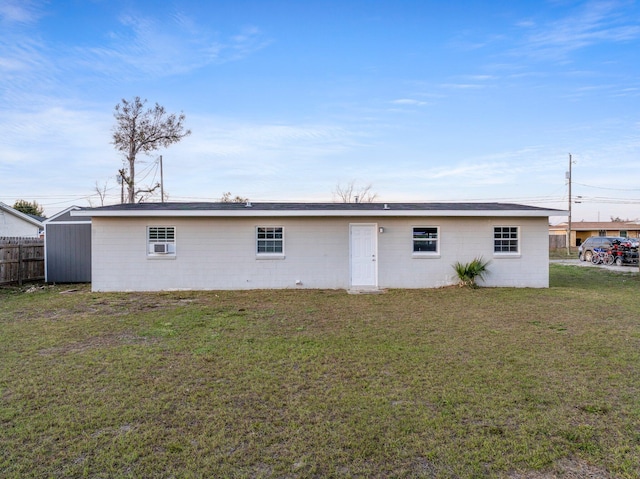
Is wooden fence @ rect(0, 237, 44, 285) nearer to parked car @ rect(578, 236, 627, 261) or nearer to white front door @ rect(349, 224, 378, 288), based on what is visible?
white front door @ rect(349, 224, 378, 288)

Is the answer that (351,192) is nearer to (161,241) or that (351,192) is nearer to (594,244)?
(594,244)

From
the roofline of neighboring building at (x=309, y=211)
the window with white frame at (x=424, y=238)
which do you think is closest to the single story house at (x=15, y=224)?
the roofline of neighboring building at (x=309, y=211)

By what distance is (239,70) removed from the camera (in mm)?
13648

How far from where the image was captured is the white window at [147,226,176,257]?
1228cm

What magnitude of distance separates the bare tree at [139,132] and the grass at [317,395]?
859 inches

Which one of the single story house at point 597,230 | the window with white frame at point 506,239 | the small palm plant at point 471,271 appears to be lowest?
the small palm plant at point 471,271

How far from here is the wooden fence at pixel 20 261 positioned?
42.0ft

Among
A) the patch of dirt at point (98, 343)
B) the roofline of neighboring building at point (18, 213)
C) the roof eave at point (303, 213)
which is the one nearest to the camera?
the patch of dirt at point (98, 343)

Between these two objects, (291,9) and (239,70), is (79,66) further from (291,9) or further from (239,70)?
A: (291,9)

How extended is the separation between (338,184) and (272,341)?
1165 inches

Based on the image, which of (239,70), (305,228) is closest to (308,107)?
(239,70)

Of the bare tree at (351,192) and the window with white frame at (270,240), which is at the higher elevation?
the bare tree at (351,192)

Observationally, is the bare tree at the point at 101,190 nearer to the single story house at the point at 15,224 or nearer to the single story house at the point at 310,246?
the single story house at the point at 15,224

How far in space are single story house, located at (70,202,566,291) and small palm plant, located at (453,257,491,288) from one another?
21 cm
